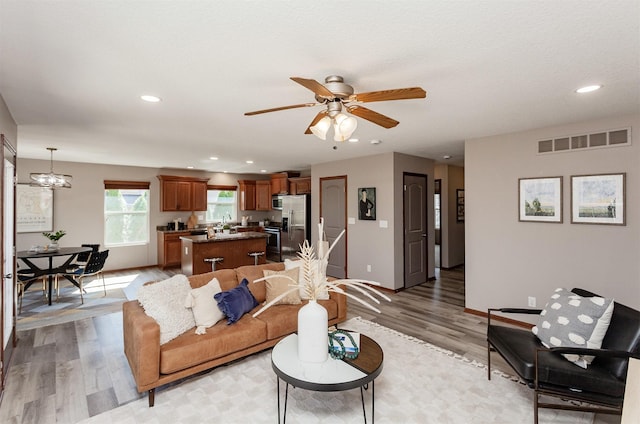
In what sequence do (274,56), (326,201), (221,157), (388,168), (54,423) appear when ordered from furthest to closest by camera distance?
(326,201), (221,157), (388,168), (54,423), (274,56)

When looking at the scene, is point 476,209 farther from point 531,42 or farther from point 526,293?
point 531,42

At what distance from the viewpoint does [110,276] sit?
6.70 meters

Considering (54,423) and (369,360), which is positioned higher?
(369,360)

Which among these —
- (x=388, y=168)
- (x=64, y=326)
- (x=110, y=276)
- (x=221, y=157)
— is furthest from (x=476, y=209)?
(x=110, y=276)

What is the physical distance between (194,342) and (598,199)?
173 inches

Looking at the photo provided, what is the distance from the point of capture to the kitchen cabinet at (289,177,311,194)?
784 centimetres

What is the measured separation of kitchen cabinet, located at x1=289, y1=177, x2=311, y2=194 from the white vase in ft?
18.7

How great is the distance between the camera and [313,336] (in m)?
2.19

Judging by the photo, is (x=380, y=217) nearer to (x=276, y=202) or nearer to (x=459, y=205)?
(x=459, y=205)

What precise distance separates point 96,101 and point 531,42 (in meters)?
3.40

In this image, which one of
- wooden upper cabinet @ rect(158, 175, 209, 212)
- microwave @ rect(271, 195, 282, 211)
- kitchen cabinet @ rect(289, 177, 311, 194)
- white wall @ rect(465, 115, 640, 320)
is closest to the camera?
white wall @ rect(465, 115, 640, 320)

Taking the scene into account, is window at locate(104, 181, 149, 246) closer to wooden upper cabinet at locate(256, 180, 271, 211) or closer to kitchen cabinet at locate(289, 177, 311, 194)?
wooden upper cabinet at locate(256, 180, 271, 211)

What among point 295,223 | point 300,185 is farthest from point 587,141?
point 300,185

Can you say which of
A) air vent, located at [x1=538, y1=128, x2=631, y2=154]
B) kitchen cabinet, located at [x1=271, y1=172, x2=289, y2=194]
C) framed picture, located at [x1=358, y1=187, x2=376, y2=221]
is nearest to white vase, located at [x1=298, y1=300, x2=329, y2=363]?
air vent, located at [x1=538, y1=128, x2=631, y2=154]
